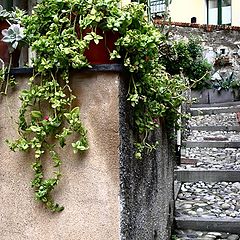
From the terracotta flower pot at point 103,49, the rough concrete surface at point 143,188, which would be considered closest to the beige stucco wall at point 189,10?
the rough concrete surface at point 143,188

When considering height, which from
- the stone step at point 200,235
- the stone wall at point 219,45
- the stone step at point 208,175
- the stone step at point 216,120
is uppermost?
the stone wall at point 219,45

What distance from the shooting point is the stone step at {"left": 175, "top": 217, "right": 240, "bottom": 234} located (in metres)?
3.46

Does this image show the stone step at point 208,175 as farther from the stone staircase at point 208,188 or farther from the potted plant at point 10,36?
the potted plant at point 10,36

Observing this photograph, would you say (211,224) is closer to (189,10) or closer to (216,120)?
(216,120)

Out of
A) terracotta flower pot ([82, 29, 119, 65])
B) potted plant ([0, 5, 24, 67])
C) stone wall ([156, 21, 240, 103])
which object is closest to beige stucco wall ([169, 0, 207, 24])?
stone wall ([156, 21, 240, 103])

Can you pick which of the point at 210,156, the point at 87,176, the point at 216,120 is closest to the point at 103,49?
the point at 87,176

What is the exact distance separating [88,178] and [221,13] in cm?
1517

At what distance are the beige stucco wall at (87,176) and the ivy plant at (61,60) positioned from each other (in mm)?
45

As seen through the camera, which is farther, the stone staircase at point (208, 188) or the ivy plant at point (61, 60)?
the stone staircase at point (208, 188)

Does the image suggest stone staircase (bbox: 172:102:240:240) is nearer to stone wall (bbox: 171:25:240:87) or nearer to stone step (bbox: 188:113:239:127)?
stone step (bbox: 188:113:239:127)

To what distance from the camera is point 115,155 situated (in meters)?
1.79

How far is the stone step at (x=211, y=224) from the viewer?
3.46 metres

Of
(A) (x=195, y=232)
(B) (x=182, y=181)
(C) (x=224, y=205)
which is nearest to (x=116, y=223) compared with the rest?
(A) (x=195, y=232)

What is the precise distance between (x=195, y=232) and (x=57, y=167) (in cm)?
195
